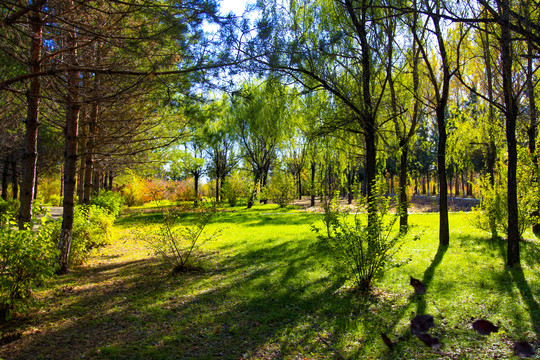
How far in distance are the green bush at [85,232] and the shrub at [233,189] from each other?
15435 mm

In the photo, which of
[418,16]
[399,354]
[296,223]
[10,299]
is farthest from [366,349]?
[296,223]

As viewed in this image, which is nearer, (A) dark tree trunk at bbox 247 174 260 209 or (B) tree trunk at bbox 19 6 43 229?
(B) tree trunk at bbox 19 6 43 229

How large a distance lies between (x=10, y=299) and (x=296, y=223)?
1090 cm

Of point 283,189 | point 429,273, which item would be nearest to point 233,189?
point 283,189

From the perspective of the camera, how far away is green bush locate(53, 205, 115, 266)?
7.21 meters

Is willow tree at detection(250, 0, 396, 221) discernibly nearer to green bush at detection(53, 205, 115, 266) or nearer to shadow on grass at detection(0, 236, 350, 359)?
shadow on grass at detection(0, 236, 350, 359)

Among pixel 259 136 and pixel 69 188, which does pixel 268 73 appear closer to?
pixel 69 188

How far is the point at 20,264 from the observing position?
412cm

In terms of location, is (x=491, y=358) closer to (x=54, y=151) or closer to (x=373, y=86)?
(x=373, y=86)

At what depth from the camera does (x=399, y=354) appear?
11.8 feet

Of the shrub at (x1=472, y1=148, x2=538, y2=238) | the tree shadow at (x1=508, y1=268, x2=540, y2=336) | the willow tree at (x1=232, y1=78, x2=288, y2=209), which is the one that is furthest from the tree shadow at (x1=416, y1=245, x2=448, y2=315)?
the willow tree at (x1=232, y1=78, x2=288, y2=209)

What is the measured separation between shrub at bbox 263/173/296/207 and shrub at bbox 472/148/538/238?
1585 centimetres

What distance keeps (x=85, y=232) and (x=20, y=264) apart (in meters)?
3.90

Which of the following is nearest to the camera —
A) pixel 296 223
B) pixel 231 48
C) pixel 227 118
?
pixel 231 48
